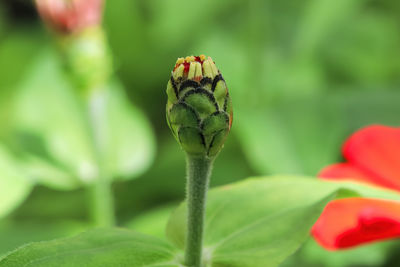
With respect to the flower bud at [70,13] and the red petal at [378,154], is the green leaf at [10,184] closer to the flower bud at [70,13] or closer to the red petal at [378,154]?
the flower bud at [70,13]

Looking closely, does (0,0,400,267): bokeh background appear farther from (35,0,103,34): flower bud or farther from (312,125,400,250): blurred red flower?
(312,125,400,250): blurred red flower

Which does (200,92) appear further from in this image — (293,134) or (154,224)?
(293,134)

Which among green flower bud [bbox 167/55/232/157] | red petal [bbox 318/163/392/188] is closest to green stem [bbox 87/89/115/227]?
red petal [bbox 318/163/392/188]

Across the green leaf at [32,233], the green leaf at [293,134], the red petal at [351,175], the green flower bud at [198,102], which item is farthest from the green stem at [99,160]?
the green flower bud at [198,102]

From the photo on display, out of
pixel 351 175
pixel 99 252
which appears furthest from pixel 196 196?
pixel 351 175

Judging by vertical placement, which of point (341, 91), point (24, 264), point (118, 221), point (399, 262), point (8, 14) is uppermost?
point (8, 14)

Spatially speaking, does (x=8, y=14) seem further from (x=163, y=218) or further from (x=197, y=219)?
(x=197, y=219)

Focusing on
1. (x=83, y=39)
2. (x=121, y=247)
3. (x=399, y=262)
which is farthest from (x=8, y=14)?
(x=121, y=247)
